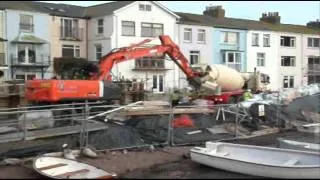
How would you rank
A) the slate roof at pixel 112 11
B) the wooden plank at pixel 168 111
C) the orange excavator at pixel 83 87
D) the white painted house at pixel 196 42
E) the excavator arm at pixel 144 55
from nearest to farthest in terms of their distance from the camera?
the wooden plank at pixel 168 111
the orange excavator at pixel 83 87
the excavator arm at pixel 144 55
the slate roof at pixel 112 11
the white painted house at pixel 196 42

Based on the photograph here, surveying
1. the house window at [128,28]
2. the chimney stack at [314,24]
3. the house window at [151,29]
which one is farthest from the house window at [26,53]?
the chimney stack at [314,24]

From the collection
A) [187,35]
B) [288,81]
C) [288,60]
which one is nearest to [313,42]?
[288,60]

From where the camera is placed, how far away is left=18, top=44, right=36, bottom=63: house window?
169ft

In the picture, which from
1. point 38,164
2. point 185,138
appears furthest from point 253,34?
point 38,164

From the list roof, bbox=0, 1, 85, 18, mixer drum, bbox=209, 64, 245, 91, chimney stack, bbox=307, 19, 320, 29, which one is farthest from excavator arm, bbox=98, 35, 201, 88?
chimney stack, bbox=307, 19, 320, 29

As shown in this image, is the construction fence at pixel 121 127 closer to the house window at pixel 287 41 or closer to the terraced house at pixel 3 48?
the terraced house at pixel 3 48

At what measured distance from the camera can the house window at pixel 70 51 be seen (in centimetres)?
5475

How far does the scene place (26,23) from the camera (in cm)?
5219

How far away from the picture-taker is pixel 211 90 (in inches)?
1190

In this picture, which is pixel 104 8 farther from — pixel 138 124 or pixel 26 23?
pixel 138 124

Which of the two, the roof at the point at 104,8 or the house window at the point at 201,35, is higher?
the roof at the point at 104,8

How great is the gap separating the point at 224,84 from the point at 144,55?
18.1ft

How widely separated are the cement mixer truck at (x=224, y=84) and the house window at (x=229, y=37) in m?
27.3

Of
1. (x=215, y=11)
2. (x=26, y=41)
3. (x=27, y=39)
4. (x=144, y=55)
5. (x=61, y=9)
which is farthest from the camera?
(x=215, y=11)
